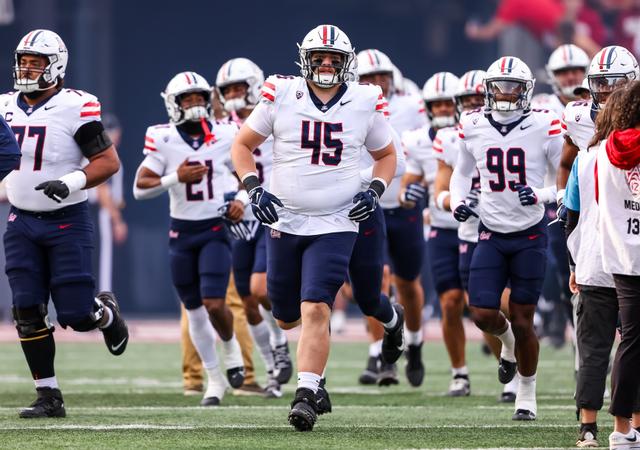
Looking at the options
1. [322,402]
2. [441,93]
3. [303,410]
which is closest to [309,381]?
[303,410]

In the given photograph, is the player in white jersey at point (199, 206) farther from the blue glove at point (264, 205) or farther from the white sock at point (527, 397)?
the blue glove at point (264, 205)

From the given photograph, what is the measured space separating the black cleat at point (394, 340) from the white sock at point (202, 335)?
1010 mm

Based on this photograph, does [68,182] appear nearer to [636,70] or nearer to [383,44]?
[636,70]

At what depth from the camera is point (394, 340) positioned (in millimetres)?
8836

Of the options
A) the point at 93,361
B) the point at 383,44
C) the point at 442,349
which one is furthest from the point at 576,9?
the point at 93,361

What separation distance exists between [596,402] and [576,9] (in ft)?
39.2

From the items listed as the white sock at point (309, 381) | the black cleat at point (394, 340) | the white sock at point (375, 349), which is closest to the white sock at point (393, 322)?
the black cleat at point (394, 340)

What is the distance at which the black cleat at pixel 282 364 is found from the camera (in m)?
9.67

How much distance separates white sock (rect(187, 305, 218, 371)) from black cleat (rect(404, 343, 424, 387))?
1510 millimetres

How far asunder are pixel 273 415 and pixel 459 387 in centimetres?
193

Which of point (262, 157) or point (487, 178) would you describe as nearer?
point (487, 178)

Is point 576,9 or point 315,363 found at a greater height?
point 576,9

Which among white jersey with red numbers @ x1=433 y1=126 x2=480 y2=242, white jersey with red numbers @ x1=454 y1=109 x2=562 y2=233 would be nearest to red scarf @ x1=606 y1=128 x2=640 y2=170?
white jersey with red numbers @ x1=454 y1=109 x2=562 y2=233

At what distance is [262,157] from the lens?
9938 mm
